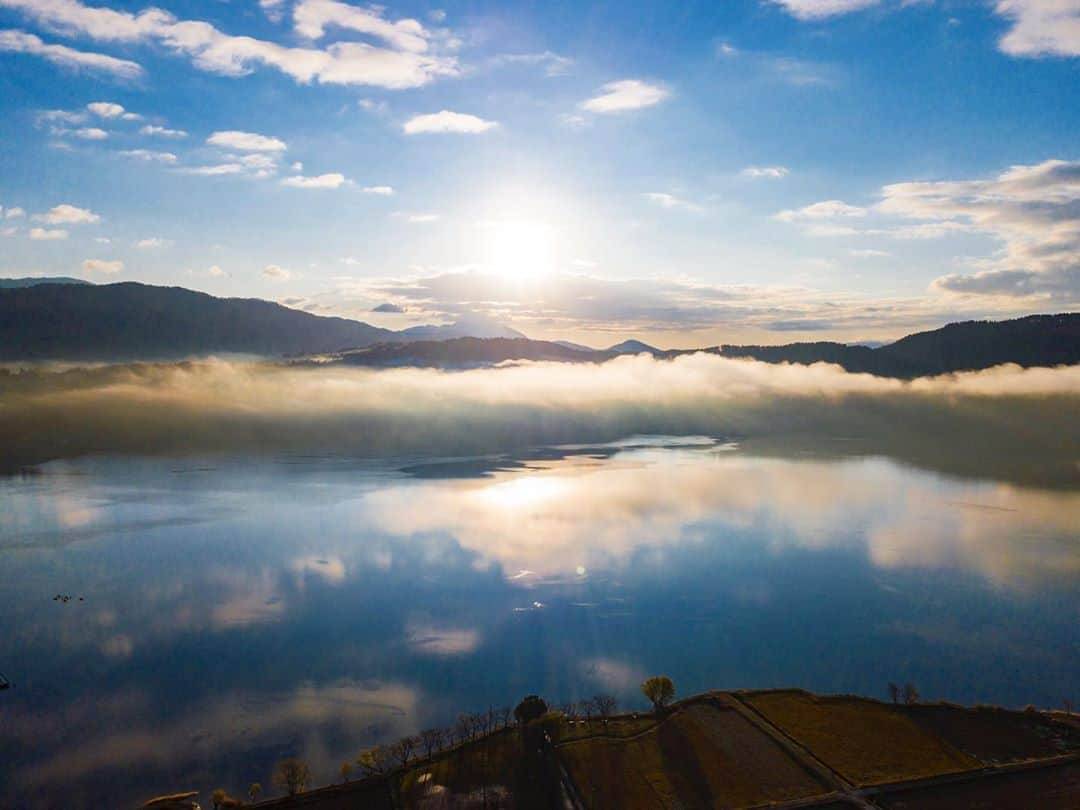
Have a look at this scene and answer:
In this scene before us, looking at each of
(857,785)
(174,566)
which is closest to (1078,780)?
(857,785)

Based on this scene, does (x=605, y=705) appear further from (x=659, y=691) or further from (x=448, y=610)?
(x=448, y=610)

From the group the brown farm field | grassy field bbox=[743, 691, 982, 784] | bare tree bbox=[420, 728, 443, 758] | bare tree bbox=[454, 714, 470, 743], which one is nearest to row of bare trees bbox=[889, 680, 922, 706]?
grassy field bbox=[743, 691, 982, 784]

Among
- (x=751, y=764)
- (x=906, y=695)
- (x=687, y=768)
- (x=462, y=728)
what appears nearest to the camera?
(x=687, y=768)

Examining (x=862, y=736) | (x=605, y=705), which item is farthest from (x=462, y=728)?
(x=862, y=736)

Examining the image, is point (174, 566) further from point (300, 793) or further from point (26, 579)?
point (300, 793)

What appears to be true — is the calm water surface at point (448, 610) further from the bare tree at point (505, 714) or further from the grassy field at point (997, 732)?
the grassy field at point (997, 732)
